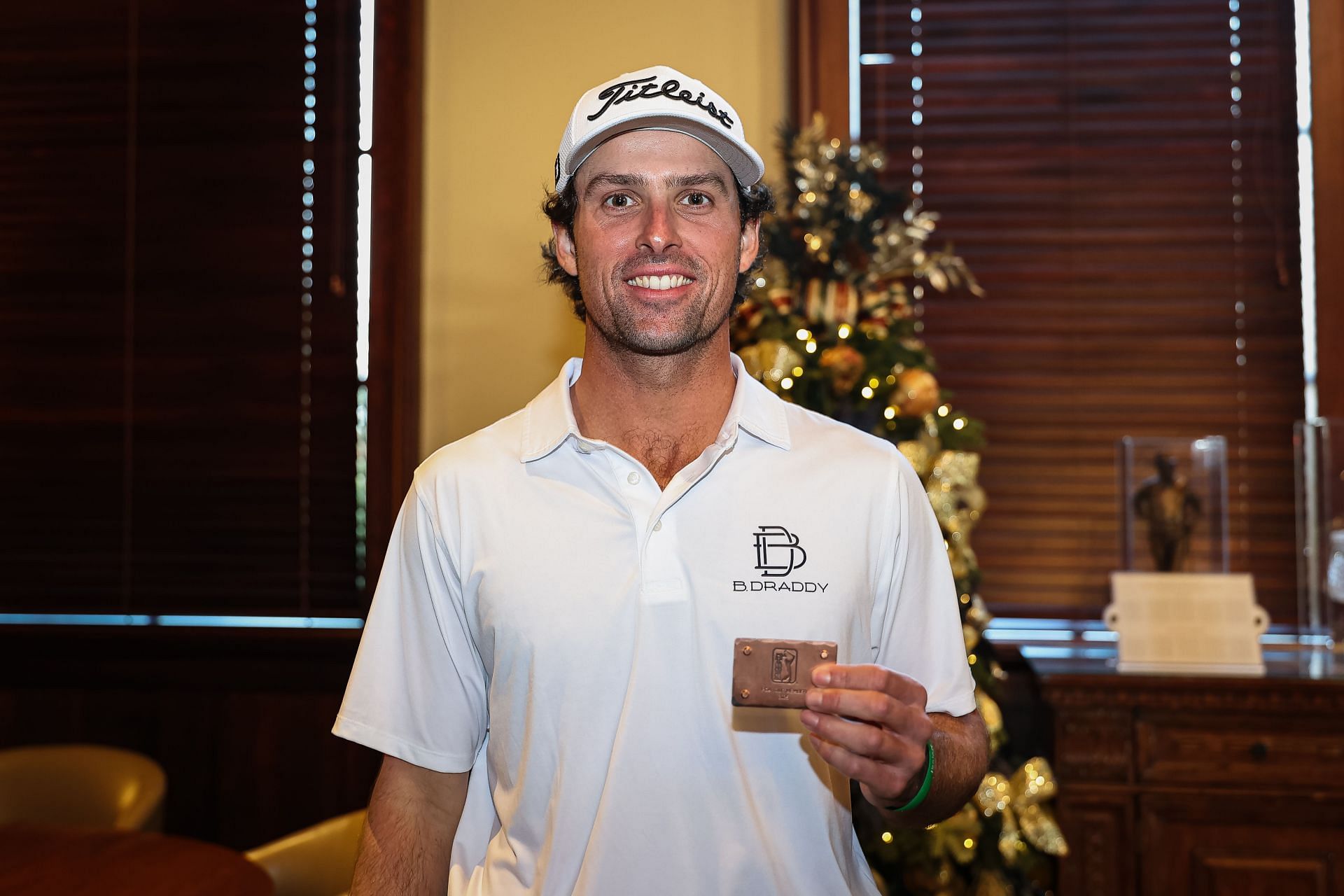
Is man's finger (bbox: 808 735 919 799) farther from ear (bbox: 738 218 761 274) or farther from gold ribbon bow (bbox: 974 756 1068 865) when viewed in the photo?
gold ribbon bow (bbox: 974 756 1068 865)

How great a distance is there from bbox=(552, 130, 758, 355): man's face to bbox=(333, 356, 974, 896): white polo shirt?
13cm

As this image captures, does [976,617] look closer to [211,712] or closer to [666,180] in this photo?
[666,180]

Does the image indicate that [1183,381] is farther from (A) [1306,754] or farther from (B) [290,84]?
(B) [290,84]

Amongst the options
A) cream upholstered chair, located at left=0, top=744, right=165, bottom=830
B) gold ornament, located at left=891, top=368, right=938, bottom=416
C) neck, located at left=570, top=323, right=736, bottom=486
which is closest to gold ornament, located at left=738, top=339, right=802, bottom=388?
gold ornament, located at left=891, top=368, right=938, bottom=416

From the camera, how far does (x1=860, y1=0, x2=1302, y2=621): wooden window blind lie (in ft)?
10.7

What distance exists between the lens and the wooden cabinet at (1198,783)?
2600 millimetres

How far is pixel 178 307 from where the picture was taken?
3.41 m

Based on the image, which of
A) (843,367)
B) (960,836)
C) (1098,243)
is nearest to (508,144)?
(843,367)

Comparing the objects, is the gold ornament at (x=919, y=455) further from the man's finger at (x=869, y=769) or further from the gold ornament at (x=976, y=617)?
the man's finger at (x=869, y=769)

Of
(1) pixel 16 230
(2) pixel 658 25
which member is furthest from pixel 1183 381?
(1) pixel 16 230

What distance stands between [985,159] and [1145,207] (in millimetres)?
470

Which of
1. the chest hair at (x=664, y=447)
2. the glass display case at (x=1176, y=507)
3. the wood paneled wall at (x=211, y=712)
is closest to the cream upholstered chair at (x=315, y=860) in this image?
the wood paneled wall at (x=211, y=712)

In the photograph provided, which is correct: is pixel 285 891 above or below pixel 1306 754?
below

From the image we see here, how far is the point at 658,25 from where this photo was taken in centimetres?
331
